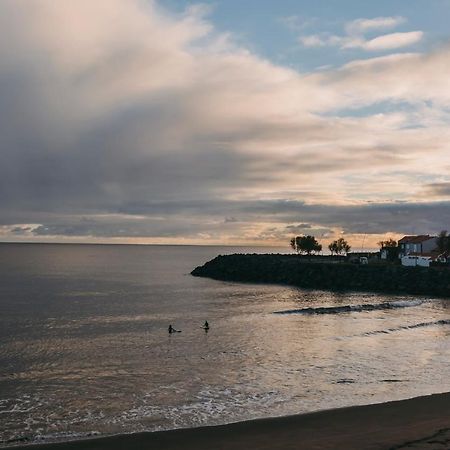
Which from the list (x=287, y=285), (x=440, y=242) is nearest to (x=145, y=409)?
(x=287, y=285)

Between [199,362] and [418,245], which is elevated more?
A: [418,245]

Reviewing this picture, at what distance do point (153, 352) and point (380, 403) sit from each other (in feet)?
51.5

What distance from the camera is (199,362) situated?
2906cm

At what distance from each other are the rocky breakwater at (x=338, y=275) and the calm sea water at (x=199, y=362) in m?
18.3

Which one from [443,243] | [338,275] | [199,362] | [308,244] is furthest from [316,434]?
[308,244]

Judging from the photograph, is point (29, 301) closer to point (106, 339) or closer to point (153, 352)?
point (106, 339)

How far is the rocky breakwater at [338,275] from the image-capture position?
74731mm

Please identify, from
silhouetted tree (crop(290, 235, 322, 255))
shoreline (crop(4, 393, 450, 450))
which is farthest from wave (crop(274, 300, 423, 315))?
silhouetted tree (crop(290, 235, 322, 255))

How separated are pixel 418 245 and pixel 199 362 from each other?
96.8 m

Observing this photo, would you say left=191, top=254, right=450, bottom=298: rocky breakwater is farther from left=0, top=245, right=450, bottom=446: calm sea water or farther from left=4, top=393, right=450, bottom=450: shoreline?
left=4, top=393, right=450, bottom=450: shoreline

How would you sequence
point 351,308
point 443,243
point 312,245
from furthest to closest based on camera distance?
1. point 312,245
2. point 443,243
3. point 351,308

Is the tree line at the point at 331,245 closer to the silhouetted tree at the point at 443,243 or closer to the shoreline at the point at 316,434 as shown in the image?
the silhouetted tree at the point at 443,243

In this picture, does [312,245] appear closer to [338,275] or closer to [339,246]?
[339,246]

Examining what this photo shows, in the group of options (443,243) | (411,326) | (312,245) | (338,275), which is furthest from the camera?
(312,245)
